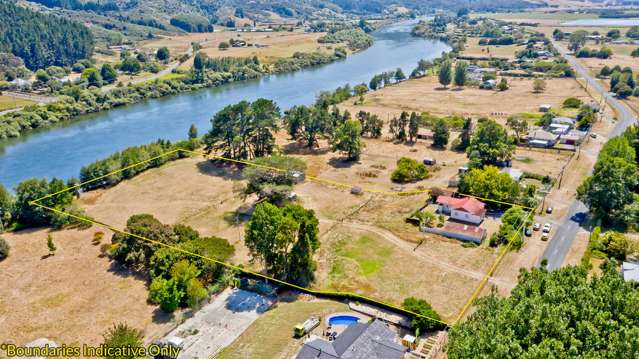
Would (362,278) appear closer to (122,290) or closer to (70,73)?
(122,290)

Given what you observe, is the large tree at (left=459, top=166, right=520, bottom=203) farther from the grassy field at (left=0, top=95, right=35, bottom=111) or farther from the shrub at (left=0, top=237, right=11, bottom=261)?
the grassy field at (left=0, top=95, right=35, bottom=111)

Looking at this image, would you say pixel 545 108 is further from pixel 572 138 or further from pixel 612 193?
pixel 612 193

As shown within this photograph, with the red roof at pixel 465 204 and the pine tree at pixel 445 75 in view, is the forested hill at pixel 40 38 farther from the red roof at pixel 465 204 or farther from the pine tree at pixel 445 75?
the red roof at pixel 465 204

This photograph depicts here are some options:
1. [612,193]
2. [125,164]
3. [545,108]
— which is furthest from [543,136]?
[125,164]

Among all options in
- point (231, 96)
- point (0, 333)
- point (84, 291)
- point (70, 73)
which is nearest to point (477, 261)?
point (84, 291)

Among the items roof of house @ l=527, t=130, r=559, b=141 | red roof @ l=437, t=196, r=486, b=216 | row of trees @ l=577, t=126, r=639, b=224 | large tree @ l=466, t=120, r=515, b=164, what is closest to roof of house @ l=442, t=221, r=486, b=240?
red roof @ l=437, t=196, r=486, b=216
